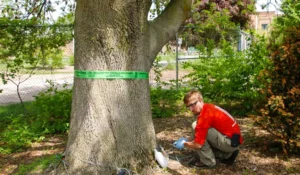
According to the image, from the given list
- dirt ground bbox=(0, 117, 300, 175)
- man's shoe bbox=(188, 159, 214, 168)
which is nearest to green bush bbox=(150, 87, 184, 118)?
dirt ground bbox=(0, 117, 300, 175)

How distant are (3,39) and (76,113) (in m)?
3.80

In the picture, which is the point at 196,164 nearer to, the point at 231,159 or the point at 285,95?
the point at 231,159

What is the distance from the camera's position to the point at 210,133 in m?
3.86

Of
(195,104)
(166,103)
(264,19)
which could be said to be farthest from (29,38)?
(264,19)

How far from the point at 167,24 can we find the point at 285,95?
1.79 metres

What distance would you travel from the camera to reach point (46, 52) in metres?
7.23

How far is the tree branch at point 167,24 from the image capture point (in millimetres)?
4121

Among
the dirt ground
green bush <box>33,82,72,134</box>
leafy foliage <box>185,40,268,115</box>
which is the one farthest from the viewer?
leafy foliage <box>185,40,268,115</box>

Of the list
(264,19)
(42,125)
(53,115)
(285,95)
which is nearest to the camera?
(285,95)

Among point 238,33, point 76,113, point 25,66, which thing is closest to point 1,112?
point 25,66

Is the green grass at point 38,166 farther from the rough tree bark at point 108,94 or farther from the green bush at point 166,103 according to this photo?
the green bush at point 166,103

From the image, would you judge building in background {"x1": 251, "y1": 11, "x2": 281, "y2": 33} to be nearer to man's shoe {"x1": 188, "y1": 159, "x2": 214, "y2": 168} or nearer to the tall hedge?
the tall hedge

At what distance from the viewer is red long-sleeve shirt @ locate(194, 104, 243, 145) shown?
3672mm

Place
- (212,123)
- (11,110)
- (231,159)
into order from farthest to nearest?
(11,110)
(231,159)
(212,123)
